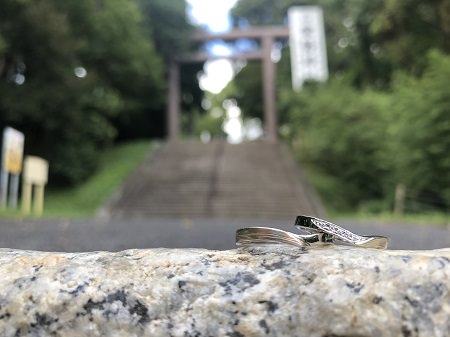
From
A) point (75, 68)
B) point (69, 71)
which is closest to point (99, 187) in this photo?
point (69, 71)

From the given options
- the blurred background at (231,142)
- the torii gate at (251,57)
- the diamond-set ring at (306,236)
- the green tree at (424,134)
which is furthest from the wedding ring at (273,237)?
the torii gate at (251,57)

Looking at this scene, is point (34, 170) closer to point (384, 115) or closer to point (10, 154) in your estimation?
point (10, 154)

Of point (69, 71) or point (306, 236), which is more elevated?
point (69, 71)

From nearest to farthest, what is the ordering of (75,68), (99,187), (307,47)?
(99,187) < (75,68) < (307,47)

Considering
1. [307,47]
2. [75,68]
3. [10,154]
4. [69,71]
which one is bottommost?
[10,154]

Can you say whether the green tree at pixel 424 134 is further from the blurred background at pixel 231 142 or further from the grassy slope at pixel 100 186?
the grassy slope at pixel 100 186

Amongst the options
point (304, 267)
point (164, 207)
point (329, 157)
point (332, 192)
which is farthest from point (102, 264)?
point (329, 157)

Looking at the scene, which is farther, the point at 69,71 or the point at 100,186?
the point at 100,186

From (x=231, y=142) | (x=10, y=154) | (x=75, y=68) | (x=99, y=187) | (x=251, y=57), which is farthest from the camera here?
(x=251, y=57)
